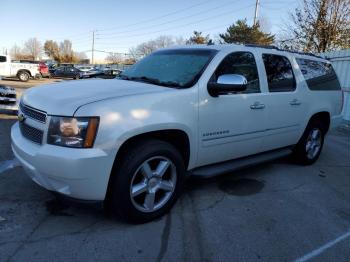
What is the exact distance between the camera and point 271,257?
112 inches

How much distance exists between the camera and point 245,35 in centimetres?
3769

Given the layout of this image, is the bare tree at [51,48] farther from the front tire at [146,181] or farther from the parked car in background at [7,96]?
the front tire at [146,181]

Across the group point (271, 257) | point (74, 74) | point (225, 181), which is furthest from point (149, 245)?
point (74, 74)

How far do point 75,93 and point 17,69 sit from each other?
23.7 meters

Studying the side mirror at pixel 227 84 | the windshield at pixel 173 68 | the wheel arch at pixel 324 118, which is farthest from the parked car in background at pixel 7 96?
the wheel arch at pixel 324 118

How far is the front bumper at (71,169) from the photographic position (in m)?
2.71

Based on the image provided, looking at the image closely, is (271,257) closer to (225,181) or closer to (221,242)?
(221,242)

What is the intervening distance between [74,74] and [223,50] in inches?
1245

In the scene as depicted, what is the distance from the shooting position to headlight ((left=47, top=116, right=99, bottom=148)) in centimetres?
273

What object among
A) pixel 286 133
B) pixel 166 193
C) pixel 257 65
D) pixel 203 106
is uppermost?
pixel 257 65

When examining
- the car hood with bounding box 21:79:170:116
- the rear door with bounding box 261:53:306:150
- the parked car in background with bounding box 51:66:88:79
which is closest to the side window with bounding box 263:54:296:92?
the rear door with bounding box 261:53:306:150

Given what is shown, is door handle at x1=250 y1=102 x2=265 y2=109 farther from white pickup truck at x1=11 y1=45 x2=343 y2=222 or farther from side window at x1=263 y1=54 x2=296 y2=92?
side window at x1=263 y1=54 x2=296 y2=92

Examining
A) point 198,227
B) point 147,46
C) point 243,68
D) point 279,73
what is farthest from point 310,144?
point 147,46

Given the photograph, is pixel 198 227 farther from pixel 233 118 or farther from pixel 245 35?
pixel 245 35
